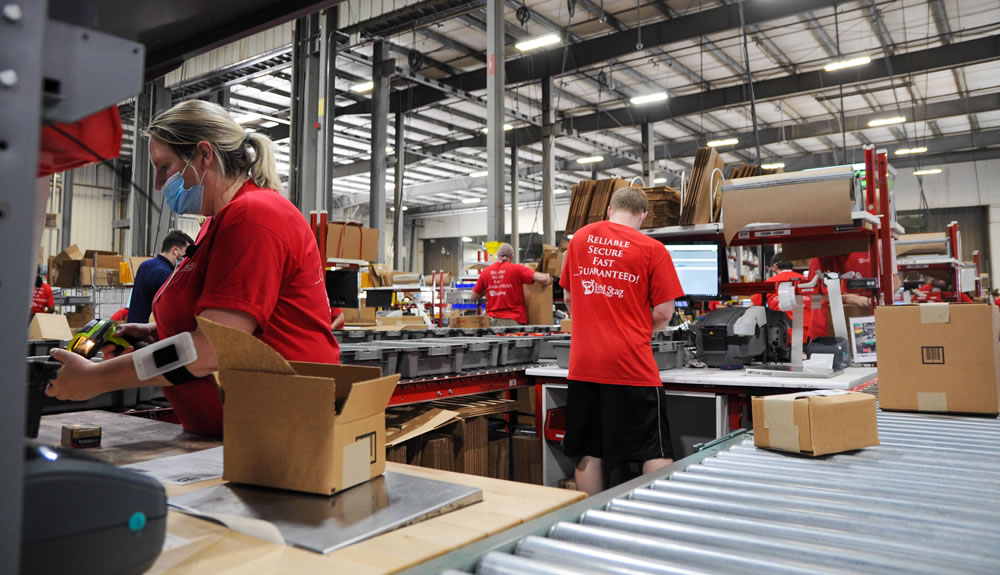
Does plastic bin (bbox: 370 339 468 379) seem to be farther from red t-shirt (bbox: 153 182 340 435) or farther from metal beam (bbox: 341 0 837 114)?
metal beam (bbox: 341 0 837 114)

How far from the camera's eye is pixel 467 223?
22672mm

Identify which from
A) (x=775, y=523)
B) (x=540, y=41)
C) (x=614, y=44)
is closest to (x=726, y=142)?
(x=614, y=44)

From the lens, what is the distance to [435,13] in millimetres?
9492

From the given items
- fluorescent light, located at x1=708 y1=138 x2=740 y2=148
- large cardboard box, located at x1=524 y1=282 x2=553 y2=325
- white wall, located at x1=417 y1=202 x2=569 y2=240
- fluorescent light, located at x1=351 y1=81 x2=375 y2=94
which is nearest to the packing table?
large cardboard box, located at x1=524 y1=282 x2=553 y2=325

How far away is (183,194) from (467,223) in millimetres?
21096

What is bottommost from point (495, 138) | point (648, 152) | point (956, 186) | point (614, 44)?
point (495, 138)

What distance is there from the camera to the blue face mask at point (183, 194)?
1646 millimetres

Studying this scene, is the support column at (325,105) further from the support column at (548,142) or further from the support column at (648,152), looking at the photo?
the support column at (648,152)

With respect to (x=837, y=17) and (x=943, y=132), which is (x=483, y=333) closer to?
(x=837, y=17)

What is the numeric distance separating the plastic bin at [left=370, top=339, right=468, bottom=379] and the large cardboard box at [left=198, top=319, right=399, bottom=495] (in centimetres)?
223

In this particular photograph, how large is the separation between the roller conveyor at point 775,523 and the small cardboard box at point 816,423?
5 centimetres

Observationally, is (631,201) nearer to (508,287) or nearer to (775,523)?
(775,523)

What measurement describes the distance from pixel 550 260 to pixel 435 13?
4.88 meters

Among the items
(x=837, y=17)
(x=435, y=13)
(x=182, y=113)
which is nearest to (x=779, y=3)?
(x=837, y=17)
